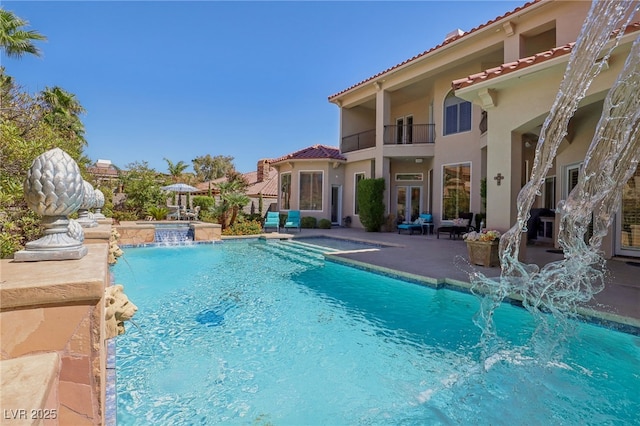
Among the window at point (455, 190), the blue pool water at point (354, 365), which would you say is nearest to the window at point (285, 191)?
the window at point (455, 190)

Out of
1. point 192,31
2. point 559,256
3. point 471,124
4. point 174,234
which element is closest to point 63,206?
point 559,256

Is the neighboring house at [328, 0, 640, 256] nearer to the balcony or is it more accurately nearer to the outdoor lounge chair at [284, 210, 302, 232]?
the balcony

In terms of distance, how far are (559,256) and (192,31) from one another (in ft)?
45.6

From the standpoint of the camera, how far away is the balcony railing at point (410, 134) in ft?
56.3

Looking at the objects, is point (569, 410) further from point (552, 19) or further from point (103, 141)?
point (103, 141)

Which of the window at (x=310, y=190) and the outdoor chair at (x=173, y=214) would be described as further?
the outdoor chair at (x=173, y=214)

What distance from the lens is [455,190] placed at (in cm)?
1537

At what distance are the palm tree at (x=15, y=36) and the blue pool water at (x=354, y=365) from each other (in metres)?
12.7

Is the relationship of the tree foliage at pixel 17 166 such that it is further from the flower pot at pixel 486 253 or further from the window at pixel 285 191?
the window at pixel 285 191

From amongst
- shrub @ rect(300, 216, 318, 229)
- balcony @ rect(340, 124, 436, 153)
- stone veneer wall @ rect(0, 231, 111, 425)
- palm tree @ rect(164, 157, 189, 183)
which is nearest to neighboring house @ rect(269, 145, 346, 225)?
shrub @ rect(300, 216, 318, 229)

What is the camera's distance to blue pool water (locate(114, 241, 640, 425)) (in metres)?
3.07

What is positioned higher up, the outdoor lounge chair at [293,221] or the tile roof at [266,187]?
the tile roof at [266,187]

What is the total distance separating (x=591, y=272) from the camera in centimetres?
670

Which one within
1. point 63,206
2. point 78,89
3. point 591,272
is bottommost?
point 591,272
